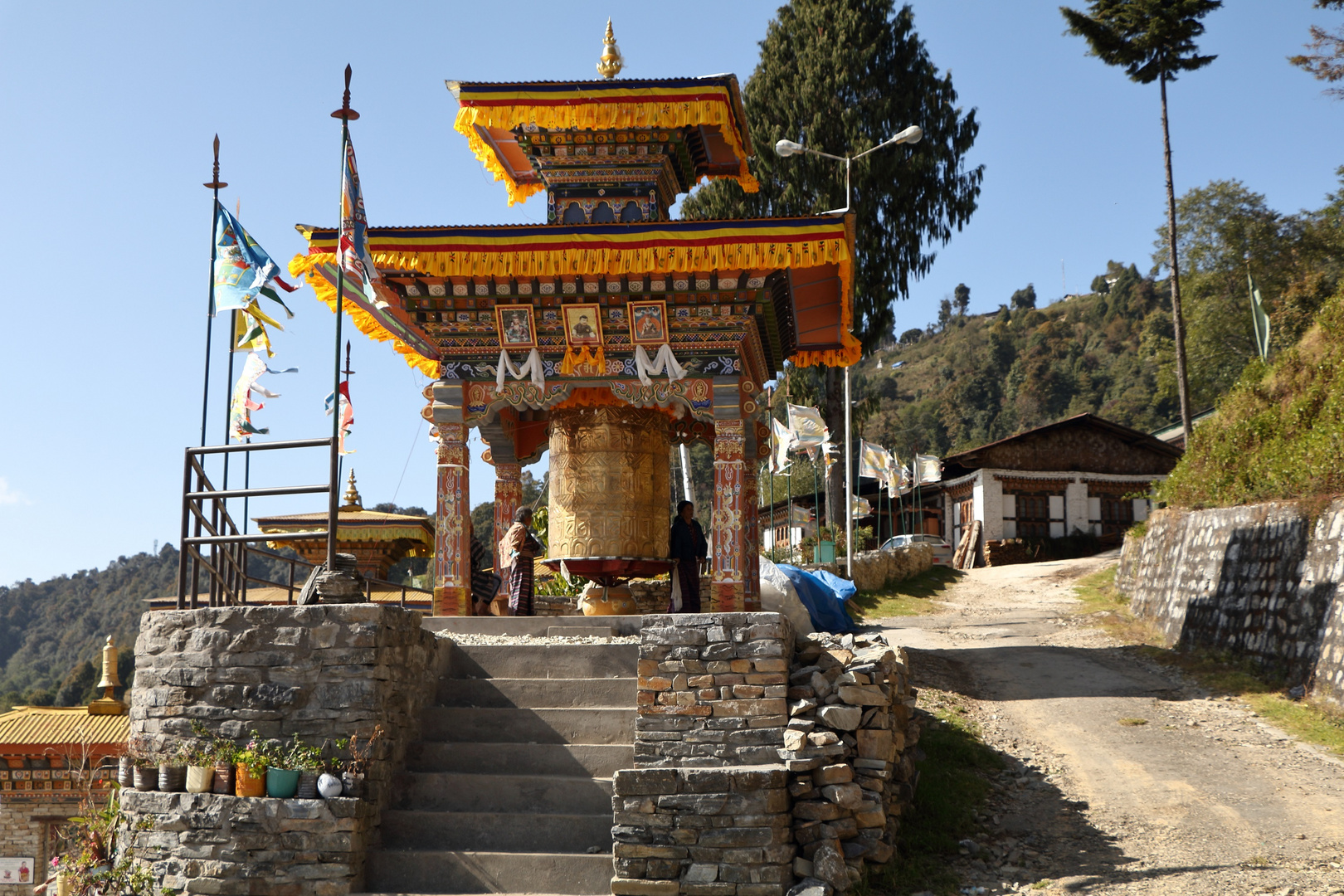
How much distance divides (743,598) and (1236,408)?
1083cm

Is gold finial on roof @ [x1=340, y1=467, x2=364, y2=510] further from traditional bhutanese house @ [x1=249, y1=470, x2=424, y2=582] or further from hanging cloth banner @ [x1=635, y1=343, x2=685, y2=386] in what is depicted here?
hanging cloth banner @ [x1=635, y1=343, x2=685, y2=386]

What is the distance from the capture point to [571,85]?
12336 millimetres

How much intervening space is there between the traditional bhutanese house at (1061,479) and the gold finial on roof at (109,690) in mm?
26584

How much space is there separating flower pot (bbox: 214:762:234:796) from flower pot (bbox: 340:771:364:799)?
0.81 m

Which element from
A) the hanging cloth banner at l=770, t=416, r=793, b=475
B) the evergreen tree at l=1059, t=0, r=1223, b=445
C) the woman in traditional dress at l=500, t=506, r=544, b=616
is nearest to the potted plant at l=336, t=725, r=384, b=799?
the woman in traditional dress at l=500, t=506, r=544, b=616

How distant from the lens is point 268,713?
26.8 ft

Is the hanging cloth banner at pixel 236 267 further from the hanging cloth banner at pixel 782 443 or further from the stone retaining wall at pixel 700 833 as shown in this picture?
the hanging cloth banner at pixel 782 443

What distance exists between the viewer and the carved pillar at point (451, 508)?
12.2 m

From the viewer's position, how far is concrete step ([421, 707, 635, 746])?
8969mm

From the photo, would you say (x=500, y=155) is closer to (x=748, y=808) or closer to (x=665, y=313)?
(x=665, y=313)

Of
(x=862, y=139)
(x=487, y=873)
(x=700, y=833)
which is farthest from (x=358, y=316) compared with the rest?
(x=862, y=139)

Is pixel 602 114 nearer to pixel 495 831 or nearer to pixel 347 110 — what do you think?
pixel 347 110

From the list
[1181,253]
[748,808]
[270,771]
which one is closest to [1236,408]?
[748,808]

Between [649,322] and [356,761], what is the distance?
6.00 m
